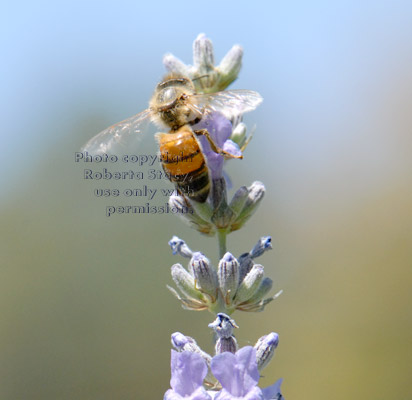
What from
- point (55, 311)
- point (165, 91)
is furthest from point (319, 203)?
point (165, 91)

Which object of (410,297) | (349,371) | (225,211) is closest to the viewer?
(225,211)

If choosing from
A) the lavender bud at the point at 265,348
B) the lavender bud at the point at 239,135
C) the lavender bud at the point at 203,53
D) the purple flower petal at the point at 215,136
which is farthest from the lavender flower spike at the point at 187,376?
the lavender bud at the point at 203,53

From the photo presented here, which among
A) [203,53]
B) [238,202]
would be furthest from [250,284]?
[203,53]

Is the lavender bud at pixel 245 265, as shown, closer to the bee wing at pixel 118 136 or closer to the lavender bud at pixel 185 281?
the lavender bud at pixel 185 281

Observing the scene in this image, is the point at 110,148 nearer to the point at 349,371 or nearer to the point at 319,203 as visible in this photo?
the point at 349,371

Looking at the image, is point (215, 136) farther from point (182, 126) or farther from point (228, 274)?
point (228, 274)

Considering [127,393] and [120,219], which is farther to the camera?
[120,219]
